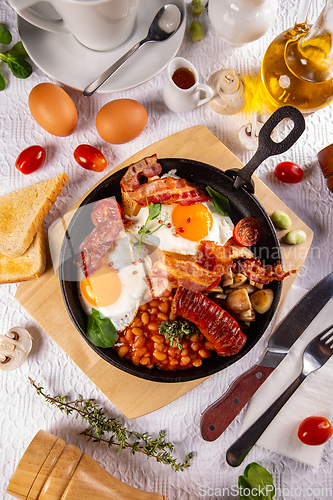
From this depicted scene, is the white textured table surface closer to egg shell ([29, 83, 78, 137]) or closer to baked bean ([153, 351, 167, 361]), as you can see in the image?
egg shell ([29, 83, 78, 137])

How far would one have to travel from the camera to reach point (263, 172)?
2111 millimetres

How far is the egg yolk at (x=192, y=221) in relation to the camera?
181 cm

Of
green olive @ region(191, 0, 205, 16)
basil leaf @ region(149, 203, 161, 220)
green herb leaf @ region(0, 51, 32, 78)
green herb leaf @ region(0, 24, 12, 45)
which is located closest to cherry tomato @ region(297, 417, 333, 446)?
basil leaf @ region(149, 203, 161, 220)

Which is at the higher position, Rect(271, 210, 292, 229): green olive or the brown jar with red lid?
the brown jar with red lid

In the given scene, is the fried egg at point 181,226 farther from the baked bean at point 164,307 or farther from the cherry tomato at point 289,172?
the cherry tomato at point 289,172

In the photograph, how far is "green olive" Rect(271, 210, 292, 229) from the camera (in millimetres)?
1920

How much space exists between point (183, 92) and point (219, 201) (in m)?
0.64

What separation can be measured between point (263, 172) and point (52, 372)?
5.77ft

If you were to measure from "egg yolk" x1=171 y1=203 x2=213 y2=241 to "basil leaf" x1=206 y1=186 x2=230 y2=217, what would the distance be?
0.09m

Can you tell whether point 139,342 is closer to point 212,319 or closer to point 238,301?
point 212,319

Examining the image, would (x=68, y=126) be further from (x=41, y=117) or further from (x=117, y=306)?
(x=117, y=306)

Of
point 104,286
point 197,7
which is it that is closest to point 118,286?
point 104,286

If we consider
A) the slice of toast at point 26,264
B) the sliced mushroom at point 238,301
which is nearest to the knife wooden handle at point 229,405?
the sliced mushroom at point 238,301

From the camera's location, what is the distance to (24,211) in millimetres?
1949
